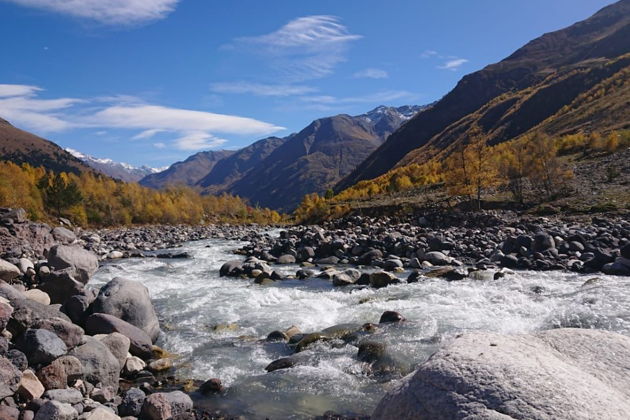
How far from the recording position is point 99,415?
765 centimetres

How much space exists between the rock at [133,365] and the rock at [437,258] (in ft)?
61.2

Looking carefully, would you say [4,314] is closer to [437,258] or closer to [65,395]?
[65,395]


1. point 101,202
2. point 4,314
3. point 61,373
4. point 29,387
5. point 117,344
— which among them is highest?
point 101,202

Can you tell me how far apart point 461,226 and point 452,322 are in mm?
29210

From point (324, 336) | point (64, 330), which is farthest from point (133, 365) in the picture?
point (324, 336)

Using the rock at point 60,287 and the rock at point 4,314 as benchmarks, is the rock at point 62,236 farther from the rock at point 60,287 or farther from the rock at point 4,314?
the rock at point 4,314

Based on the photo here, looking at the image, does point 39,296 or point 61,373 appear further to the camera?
point 39,296

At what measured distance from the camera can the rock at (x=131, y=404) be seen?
8508 millimetres

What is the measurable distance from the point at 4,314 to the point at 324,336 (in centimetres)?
830

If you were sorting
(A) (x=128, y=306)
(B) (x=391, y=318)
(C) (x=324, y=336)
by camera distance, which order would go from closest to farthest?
(C) (x=324, y=336), (A) (x=128, y=306), (B) (x=391, y=318)

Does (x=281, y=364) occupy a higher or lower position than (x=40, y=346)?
lower

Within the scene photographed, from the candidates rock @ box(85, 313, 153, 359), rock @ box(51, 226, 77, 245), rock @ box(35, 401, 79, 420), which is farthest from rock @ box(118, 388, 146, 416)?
rock @ box(51, 226, 77, 245)

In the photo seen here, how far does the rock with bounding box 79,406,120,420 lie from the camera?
24.8 ft

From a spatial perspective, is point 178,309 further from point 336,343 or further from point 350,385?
point 350,385
